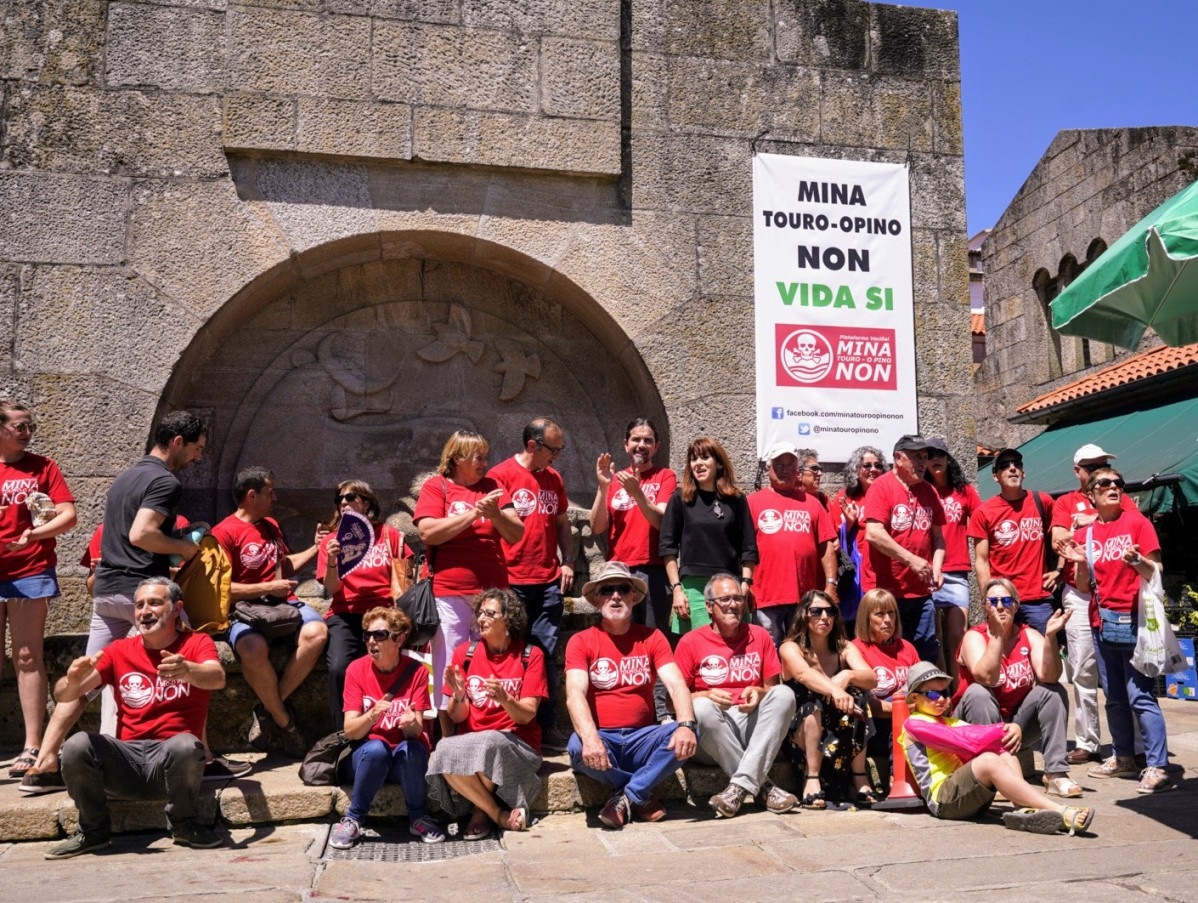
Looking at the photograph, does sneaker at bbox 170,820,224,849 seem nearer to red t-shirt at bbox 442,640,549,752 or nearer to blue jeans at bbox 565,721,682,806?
red t-shirt at bbox 442,640,549,752

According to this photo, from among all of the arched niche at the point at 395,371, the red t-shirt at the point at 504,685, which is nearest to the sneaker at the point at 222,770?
the red t-shirt at the point at 504,685

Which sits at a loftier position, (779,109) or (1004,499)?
(779,109)

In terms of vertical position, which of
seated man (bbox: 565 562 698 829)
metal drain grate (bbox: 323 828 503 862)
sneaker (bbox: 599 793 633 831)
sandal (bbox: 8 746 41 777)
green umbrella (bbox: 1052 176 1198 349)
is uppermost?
green umbrella (bbox: 1052 176 1198 349)

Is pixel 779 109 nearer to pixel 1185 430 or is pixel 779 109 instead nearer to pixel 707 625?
pixel 707 625

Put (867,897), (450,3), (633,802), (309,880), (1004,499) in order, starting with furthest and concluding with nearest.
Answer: (450,3) < (1004,499) < (633,802) < (309,880) < (867,897)

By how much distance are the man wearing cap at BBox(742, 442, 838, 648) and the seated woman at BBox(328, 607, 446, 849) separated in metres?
2.00

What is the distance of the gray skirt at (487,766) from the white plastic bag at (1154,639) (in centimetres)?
322

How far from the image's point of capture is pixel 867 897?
396 cm

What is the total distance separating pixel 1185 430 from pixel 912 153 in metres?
6.15

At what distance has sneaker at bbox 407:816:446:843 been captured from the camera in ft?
16.2

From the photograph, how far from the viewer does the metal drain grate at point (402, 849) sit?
4.64 m

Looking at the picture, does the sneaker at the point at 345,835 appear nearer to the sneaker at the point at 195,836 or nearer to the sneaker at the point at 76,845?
the sneaker at the point at 195,836

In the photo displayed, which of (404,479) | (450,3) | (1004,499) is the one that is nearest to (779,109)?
(450,3)

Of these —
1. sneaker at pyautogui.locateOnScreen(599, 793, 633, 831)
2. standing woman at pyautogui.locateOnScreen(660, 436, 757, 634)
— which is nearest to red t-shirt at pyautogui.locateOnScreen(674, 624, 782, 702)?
standing woman at pyautogui.locateOnScreen(660, 436, 757, 634)
